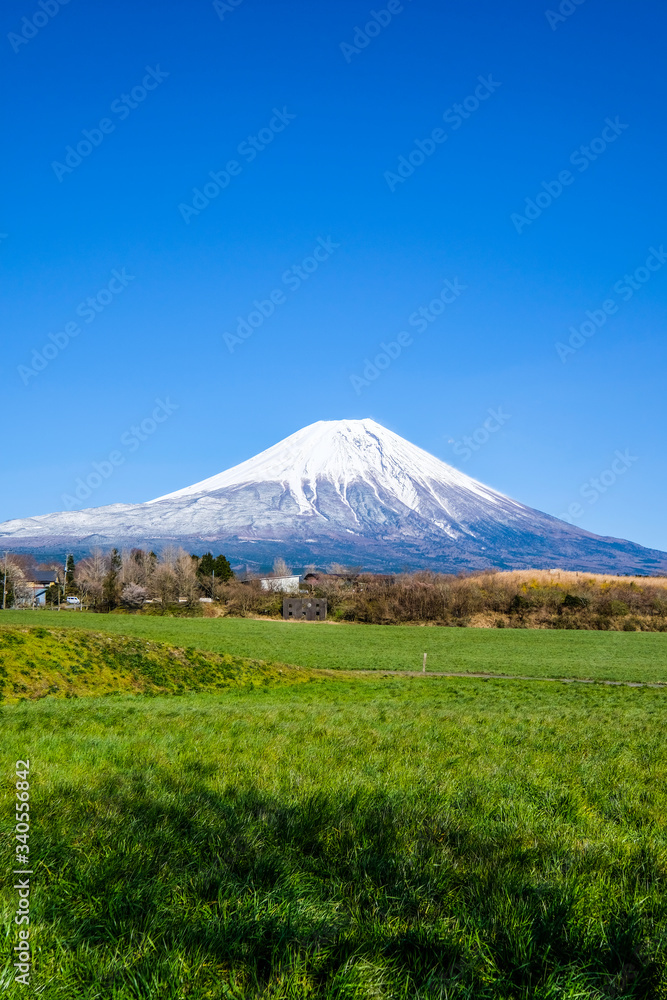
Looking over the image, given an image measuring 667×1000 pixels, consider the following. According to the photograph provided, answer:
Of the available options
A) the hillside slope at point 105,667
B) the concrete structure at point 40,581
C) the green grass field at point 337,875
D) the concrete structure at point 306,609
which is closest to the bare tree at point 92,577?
the concrete structure at point 40,581

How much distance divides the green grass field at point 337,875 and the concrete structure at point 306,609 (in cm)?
7728

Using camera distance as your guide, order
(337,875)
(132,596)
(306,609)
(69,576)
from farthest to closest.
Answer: (69,576)
(132,596)
(306,609)
(337,875)

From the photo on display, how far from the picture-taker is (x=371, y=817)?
438 cm

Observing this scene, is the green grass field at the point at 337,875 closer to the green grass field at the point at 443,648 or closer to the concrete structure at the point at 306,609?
the green grass field at the point at 443,648

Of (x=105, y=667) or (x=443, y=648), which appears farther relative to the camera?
(x=443, y=648)

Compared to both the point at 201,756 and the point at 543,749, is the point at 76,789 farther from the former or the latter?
the point at 543,749

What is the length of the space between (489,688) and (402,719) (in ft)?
56.2

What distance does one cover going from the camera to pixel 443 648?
165 feet

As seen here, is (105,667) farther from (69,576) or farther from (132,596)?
(69,576)

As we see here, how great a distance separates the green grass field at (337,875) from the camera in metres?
2.62

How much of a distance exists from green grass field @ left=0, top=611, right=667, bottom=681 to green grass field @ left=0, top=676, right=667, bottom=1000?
29289mm

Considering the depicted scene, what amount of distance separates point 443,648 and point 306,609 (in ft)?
117

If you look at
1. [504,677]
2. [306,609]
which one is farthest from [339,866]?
[306,609]

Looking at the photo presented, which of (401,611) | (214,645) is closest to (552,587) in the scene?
(401,611)
